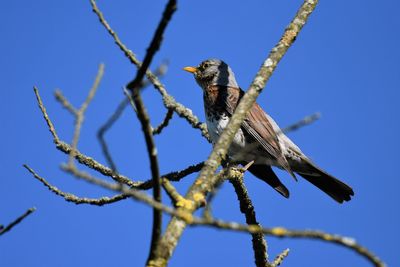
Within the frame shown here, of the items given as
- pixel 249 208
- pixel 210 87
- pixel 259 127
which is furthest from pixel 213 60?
pixel 249 208

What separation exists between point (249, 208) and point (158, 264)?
2.44 metres

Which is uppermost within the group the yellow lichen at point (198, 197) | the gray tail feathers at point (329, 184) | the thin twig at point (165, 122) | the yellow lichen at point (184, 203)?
the gray tail feathers at point (329, 184)

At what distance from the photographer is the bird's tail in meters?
5.88

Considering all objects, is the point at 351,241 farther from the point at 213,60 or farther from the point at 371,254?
the point at 213,60

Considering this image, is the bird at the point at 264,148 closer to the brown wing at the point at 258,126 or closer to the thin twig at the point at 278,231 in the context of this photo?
the brown wing at the point at 258,126

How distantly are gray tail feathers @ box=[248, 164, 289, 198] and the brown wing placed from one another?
7.3 inches

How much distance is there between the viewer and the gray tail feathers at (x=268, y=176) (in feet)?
19.3

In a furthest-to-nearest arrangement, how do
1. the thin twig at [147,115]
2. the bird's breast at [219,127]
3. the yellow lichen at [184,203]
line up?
the bird's breast at [219,127]
the yellow lichen at [184,203]
the thin twig at [147,115]

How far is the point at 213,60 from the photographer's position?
7.62 meters

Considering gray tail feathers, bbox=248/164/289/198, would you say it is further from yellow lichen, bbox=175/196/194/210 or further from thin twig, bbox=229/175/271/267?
yellow lichen, bbox=175/196/194/210

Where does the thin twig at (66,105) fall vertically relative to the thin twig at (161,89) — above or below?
below

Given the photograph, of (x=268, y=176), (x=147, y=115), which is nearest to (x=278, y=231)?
(x=147, y=115)

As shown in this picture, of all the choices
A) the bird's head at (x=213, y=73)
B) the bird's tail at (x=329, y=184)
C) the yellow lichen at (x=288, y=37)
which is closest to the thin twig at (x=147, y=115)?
the yellow lichen at (x=288, y=37)

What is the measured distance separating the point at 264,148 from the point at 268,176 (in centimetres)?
32
